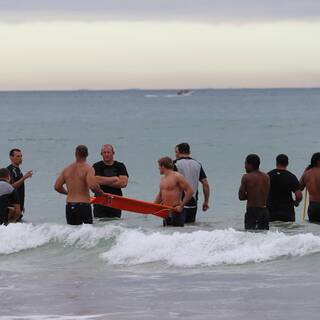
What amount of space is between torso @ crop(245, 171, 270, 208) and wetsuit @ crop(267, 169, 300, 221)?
0.51m

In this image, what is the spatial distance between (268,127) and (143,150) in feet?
83.6

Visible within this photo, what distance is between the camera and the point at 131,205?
16.2m

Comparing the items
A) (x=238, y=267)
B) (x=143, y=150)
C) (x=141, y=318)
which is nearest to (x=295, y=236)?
(x=238, y=267)

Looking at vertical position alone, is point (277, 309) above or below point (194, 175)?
below

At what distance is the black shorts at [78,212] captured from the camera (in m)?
14.5

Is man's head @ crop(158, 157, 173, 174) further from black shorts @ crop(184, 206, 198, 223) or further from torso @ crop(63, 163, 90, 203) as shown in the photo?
black shorts @ crop(184, 206, 198, 223)

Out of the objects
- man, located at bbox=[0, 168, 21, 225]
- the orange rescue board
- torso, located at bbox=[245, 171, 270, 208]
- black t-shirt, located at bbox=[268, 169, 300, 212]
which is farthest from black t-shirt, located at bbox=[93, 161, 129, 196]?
black t-shirt, located at bbox=[268, 169, 300, 212]

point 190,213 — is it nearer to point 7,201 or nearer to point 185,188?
point 185,188

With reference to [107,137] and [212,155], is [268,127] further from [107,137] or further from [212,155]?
[212,155]

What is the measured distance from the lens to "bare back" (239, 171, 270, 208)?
14.3 metres

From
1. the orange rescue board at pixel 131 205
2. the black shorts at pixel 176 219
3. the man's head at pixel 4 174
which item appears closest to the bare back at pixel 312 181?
the black shorts at pixel 176 219

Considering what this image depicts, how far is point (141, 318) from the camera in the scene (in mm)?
10125

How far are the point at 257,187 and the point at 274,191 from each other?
0.73 meters

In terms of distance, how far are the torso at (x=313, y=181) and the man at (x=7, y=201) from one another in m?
4.25
